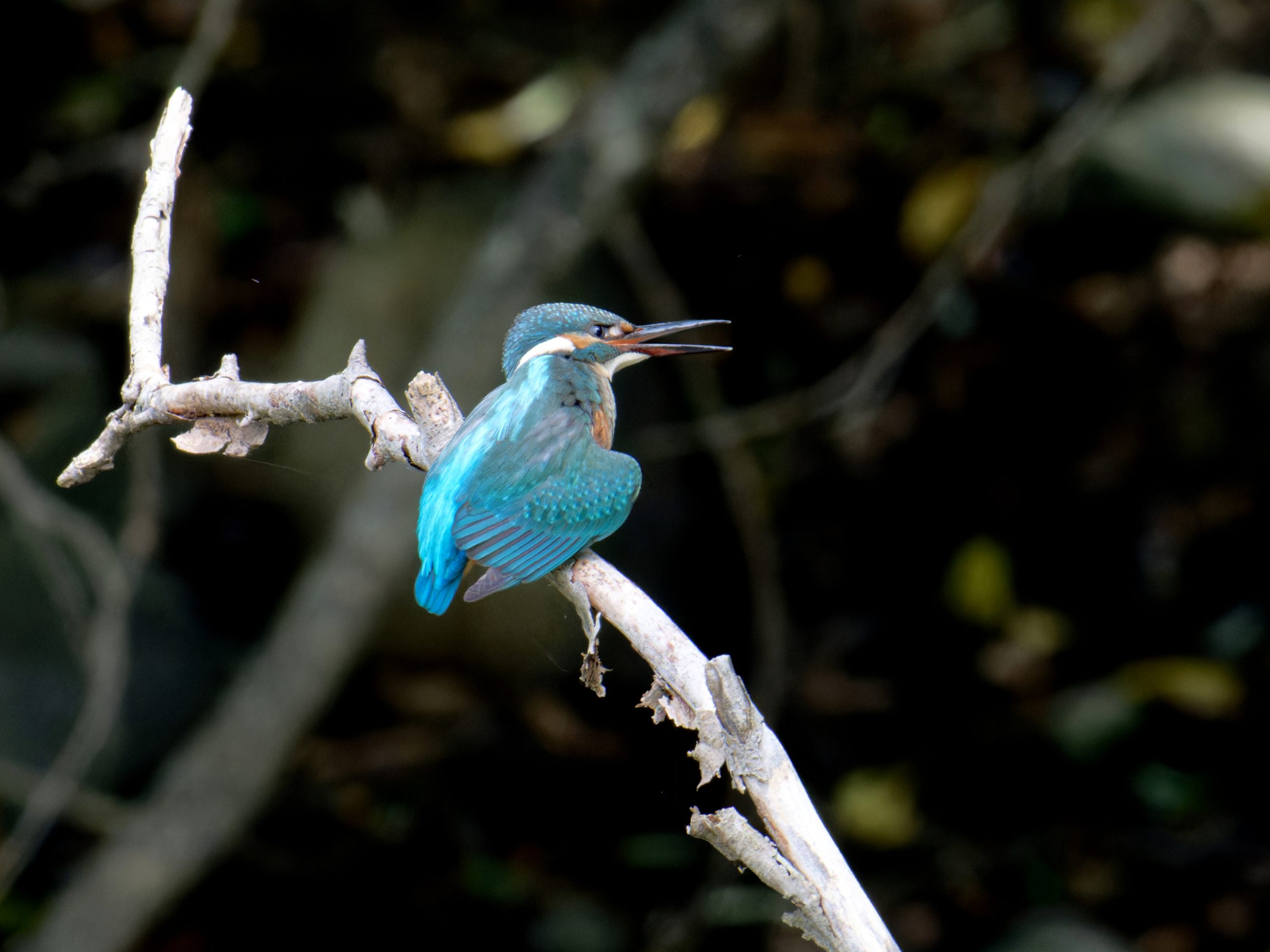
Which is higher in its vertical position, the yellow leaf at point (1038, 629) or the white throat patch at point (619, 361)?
the yellow leaf at point (1038, 629)

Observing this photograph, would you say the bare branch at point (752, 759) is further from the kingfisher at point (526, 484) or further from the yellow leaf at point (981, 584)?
the yellow leaf at point (981, 584)

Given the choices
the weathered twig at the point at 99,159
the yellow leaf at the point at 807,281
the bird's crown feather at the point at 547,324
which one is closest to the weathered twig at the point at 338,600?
the yellow leaf at the point at 807,281

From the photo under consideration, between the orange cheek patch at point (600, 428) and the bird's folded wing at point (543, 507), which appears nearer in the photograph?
the bird's folded wing at point (543, 507)

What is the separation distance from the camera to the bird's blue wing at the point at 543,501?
145 centimetres

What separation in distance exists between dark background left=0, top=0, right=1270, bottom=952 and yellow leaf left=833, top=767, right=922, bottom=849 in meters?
0.01

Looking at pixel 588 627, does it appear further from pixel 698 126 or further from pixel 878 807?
pixel 698 126

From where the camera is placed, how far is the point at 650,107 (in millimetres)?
3457

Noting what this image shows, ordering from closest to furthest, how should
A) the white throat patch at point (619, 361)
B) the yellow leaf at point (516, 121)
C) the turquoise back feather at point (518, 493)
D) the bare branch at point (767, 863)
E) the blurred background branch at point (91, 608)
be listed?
the bare branch at point (767, 863) < the turquoise back feather at point (518, 493) < the white throat patch at point (619, 361) < the blurred background branch at point (91, 608) < the yellow leaf at point (516, 121)

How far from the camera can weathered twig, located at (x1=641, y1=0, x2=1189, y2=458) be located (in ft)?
12.8

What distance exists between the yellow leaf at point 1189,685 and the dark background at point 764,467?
1 cm

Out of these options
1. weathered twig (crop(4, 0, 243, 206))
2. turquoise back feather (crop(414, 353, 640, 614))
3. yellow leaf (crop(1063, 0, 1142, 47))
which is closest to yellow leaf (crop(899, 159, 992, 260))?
yellow leaf (crop(1063, 0, 1142, 47))

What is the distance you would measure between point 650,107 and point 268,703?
1885mm

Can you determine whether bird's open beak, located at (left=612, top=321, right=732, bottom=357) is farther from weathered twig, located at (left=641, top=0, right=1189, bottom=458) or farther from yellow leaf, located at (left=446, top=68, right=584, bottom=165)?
yellow leaf, located at (left=446, top=68, right=584, bottom=165)

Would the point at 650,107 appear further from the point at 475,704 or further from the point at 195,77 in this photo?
the point at 475,704
